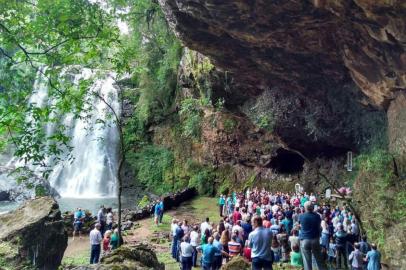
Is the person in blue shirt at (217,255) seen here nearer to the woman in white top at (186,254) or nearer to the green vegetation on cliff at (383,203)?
the woman in white top at (186,254)

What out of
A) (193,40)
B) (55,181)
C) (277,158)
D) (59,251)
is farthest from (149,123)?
(59,251)

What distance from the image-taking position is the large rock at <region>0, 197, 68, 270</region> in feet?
28.2

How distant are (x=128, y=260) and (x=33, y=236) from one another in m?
4.09

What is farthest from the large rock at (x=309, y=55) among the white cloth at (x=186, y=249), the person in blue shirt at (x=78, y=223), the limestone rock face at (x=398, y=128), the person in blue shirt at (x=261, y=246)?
the person in blue shirt at (x=78, y=223)

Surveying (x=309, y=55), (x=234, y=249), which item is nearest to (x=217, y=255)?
(x=234, y=249)

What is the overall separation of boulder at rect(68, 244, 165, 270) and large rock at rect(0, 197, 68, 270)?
2974mm

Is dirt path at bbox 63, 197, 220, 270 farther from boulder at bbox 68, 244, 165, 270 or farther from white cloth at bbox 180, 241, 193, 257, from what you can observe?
boulder at bbox 68, 244, 165, 270

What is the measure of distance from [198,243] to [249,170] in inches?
588

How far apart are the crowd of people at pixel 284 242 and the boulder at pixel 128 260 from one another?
1679mm

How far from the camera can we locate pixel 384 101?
44.9 feet

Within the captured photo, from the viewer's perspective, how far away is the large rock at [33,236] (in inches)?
339

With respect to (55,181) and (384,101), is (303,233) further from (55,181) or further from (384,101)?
(55,181)

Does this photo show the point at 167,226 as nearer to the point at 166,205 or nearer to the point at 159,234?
the point at 159,234

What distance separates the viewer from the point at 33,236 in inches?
367
